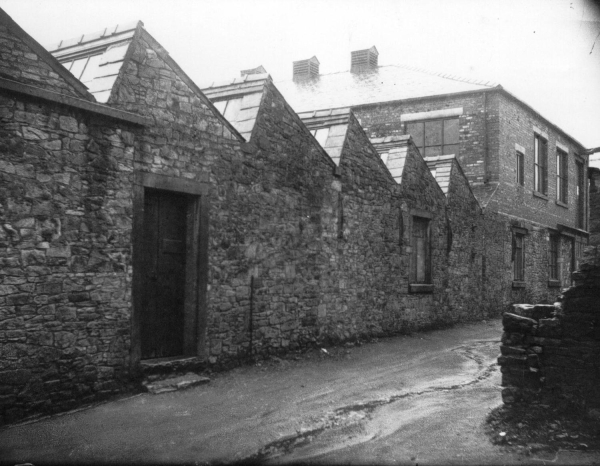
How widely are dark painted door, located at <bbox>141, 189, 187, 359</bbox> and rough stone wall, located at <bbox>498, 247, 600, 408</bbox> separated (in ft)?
13.2

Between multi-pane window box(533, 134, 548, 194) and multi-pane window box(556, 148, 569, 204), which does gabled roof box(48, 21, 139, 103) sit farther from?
multi-pane window box(556, 148, 569, 204)

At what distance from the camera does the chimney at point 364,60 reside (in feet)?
75.6

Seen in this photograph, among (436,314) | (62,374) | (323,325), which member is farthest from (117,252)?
(436,314)

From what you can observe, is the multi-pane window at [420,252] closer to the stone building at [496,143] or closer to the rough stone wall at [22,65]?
the stone building at [496,143]

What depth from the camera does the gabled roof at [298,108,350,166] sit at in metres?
10.6

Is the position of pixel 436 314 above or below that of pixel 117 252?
below

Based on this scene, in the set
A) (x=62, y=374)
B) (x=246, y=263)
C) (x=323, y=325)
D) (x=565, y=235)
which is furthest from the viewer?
(x=565, y=235)

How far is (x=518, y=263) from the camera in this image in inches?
731

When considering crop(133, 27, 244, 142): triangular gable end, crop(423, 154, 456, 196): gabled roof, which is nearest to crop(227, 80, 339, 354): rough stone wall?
crop(133, 27, 244, 142): triangular gable end

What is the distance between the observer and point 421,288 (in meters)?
12.9

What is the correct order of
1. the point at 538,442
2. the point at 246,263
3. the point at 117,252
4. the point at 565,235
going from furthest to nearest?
the point at 565,235 < the point at 246,263 < the point at 117,252 < the point at 538,442

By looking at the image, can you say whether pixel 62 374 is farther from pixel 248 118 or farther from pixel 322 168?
pixel 322 168

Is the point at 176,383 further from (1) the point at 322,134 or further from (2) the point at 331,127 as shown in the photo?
(2) the point at 331,127

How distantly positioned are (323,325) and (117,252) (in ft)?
14.5
